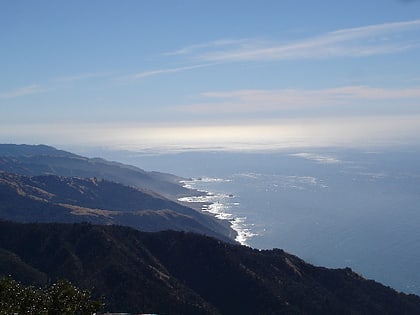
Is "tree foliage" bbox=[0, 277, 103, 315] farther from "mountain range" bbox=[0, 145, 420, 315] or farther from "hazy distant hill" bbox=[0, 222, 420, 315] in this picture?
"hazy distant hill" bbox=[0, 222, 420, 315]

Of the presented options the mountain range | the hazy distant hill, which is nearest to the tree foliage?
the mountain range

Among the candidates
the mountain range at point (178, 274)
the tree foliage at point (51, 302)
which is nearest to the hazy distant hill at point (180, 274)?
the mountain range at point (178, 274)

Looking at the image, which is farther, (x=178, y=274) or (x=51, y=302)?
(x=178, y=274)

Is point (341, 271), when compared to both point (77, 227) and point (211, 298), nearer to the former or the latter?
point (211, 298)

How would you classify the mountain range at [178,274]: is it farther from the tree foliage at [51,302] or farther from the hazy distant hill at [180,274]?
the tree foliage at [51,302]

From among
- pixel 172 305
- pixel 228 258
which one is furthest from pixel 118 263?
pixel 228 258

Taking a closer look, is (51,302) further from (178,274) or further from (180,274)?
(180,274)

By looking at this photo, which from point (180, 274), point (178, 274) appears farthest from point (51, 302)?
point (180, 274)

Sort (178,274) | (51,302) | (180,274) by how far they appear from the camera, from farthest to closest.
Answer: (180,274) < (178,274) < (51,302)
